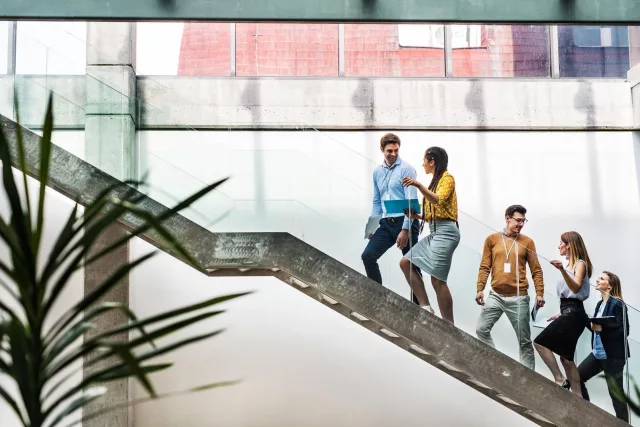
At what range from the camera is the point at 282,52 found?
10.4 m

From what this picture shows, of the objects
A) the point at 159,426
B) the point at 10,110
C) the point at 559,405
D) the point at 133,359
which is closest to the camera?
the point at 133,359

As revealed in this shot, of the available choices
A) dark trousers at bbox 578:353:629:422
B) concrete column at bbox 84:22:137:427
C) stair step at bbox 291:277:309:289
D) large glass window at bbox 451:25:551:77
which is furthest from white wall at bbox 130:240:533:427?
large glass window at bbox 451:25:551:77

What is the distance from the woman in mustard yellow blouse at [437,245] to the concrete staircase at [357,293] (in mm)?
171

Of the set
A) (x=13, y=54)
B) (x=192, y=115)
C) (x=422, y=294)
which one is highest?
(x=13, y=54)

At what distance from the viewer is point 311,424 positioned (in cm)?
973

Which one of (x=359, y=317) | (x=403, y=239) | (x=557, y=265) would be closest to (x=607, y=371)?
(x=557, y=265)

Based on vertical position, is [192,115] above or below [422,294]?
above

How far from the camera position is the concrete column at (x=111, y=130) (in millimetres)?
7488

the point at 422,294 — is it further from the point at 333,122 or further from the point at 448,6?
the point at 333,122

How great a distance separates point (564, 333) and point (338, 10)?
9.61 feet

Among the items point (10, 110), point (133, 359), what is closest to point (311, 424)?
point (10, 110)

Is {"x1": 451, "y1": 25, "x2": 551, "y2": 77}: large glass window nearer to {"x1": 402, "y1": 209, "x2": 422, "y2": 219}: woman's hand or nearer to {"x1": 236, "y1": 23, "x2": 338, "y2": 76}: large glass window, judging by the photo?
{"x1": 236, "y1": 23, "x2": 338, "y2": 76}: large glass window

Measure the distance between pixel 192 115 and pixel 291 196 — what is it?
110 centimetres

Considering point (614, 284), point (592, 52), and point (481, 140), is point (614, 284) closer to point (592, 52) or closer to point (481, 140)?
point (481, 140)
